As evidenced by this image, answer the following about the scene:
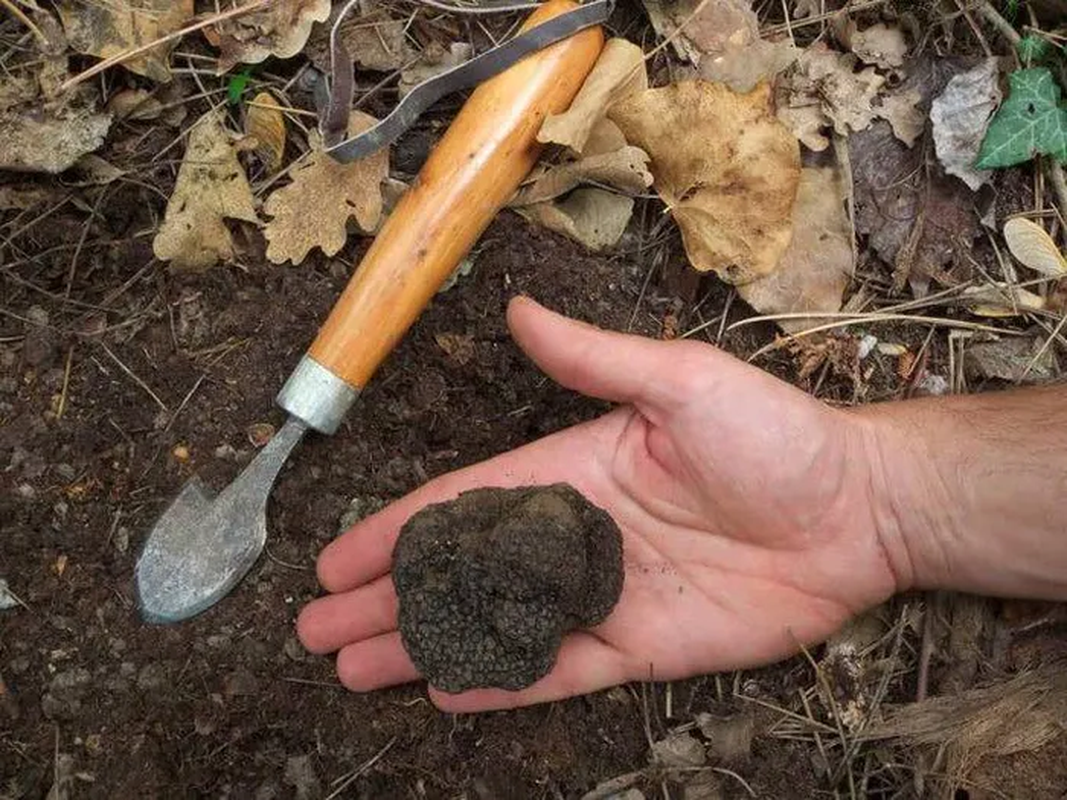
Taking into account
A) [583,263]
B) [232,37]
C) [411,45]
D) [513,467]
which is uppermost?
[232,37]

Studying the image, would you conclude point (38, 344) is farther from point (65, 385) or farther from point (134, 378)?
point (134, 378)

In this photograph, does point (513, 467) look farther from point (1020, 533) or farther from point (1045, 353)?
point (1045, 353)

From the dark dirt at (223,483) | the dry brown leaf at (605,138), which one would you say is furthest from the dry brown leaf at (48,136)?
the dry brown leaf at (605,138)

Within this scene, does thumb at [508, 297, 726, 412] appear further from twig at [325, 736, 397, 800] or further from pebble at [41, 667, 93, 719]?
pebble at [41, 667, 93, 719]

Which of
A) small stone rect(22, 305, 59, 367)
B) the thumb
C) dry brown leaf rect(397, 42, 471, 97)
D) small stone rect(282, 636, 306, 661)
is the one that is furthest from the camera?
dry brown leaf rect(397, 42, 471, 97)

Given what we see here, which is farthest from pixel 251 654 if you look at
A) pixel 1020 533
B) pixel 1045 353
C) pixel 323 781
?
pixel 1045 353

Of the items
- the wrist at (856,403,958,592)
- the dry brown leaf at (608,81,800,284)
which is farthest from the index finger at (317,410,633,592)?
the wrist at (856,403,958,592)
